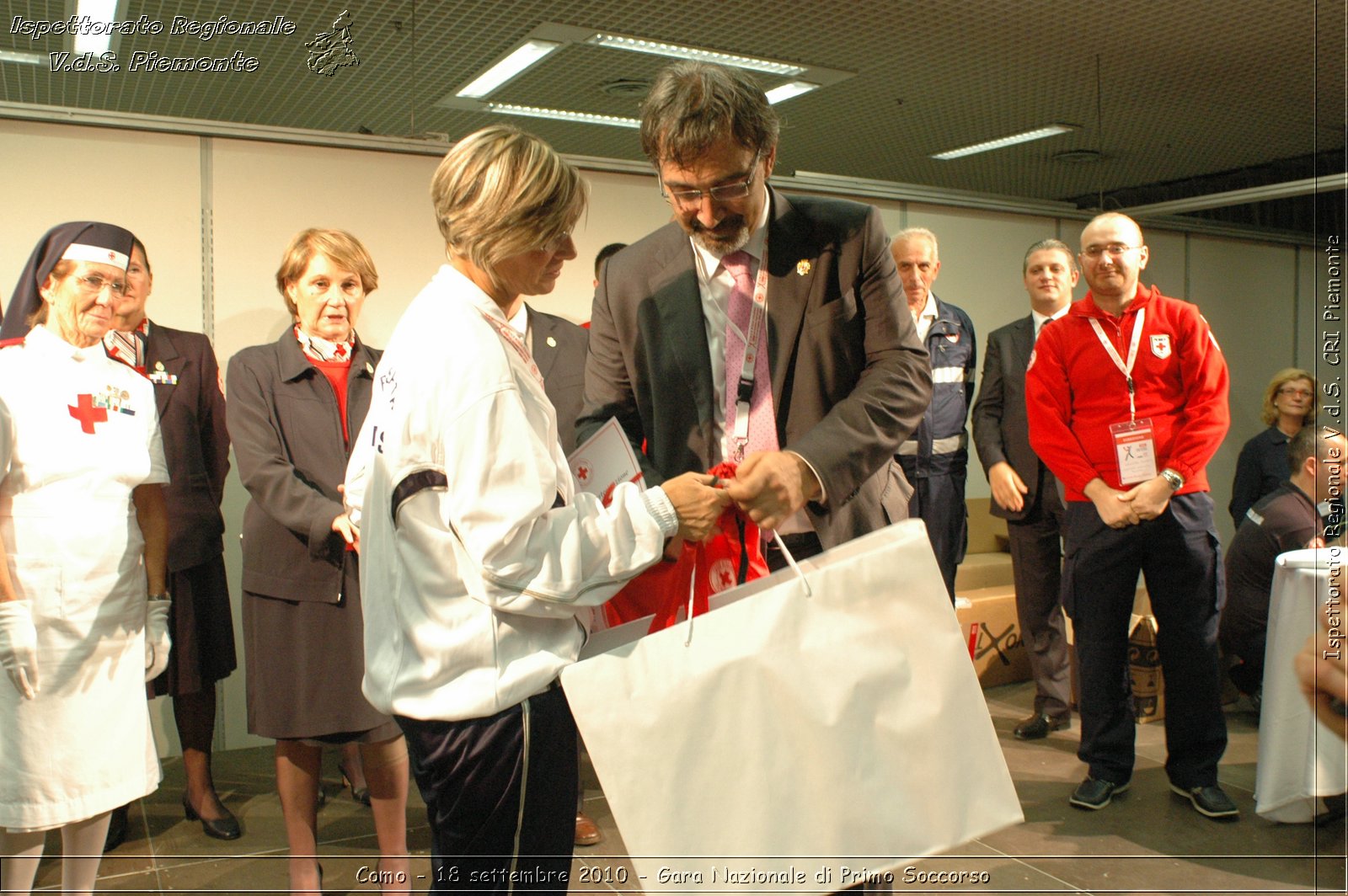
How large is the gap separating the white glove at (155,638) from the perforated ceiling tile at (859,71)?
11.7ft

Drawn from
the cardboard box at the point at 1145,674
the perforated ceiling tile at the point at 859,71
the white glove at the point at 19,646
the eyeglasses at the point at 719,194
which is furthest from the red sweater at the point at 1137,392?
the white glove at the point at 19,646

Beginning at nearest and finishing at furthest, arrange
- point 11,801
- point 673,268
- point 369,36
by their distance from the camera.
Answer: point 673,268
point 11,801
point 369,36

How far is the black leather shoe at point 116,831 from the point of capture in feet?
9.06

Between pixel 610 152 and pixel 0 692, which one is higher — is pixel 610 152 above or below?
above

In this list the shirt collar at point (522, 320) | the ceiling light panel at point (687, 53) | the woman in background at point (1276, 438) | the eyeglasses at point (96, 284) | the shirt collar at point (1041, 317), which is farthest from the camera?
the ceiling light panel at point (687, 53)

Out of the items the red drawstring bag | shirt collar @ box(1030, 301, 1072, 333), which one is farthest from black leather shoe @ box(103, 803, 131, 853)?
shirt collar @ box(1030, 301, 1072, 333)

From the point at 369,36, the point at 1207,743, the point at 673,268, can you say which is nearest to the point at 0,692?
the point at 673,268

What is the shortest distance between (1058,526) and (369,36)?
4.37 metres

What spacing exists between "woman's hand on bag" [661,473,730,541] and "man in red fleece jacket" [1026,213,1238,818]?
6.70 ft

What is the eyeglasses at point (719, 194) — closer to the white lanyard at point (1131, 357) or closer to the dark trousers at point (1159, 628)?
the white lanyard at point (1131, 357)

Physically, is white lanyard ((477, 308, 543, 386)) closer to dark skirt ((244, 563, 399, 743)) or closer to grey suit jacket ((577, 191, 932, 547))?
grey suit jacket ((577, 191, 932, 547))

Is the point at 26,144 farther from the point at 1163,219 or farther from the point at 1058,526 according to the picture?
the point at 1163,219

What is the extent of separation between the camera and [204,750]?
115 inches

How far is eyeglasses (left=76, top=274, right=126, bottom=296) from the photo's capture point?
2176 millimetres
